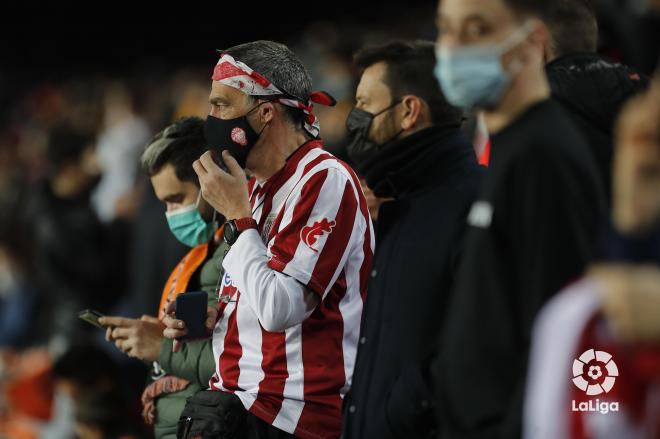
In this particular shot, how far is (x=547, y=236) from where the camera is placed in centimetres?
266

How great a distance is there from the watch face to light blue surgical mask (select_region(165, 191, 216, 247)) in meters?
0.58

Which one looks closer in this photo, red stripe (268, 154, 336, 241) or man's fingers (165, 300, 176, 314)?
red stripe (268, 154, 336, 241)

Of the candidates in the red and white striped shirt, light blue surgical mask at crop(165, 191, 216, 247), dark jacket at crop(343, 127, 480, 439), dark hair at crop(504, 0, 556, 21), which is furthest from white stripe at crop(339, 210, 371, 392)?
dark hair at crop(504, 0, 556, 21)

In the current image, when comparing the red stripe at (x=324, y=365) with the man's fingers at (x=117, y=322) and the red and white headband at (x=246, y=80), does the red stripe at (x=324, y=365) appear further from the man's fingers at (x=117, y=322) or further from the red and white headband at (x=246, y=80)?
the man's fingers at (x=117, y=322)

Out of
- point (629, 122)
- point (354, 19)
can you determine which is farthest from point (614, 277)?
point (354, 19)

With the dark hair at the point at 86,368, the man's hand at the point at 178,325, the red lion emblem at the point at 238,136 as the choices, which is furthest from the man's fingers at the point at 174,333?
the dark hair at the point at 86,368

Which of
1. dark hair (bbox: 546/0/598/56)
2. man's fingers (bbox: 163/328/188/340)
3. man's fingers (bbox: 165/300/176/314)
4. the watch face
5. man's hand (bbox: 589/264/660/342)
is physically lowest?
man's hand (bbox: 589/264/660/342)

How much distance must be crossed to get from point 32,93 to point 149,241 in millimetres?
11179

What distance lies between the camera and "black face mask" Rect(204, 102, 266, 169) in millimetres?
3936

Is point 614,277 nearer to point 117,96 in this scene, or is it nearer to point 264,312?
point 264,312

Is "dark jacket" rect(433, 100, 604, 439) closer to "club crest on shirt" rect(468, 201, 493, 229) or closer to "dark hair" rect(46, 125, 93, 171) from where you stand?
"club crest on shirt" rect(468, 201, 493, 229)

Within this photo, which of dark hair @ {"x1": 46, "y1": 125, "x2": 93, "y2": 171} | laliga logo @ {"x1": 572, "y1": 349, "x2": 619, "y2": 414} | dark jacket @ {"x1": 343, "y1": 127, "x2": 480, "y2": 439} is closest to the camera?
laliga logo @ {"x1": 572, "y1": 349, "x2": 619, "y2": 414}

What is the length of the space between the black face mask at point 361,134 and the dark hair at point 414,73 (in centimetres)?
8

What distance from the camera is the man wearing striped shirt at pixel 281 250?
12.2ft
